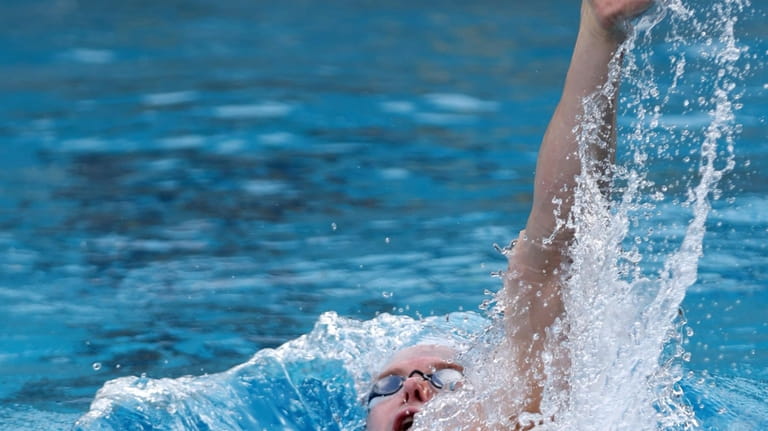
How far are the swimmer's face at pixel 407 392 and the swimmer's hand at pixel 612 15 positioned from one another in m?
1.51

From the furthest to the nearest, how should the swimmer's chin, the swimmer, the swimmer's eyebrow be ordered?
the swimmer's eyebrow
the swimmer's chin
the swimmer

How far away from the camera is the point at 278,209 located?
15.3 ft

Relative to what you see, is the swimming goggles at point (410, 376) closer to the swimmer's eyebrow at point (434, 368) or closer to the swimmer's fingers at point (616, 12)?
the swimmer's eyebrow at point (434, 368)

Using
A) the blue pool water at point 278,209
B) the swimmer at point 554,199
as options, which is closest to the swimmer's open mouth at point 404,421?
the swimmer at point 554,199

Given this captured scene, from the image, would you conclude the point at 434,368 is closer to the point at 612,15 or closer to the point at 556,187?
the point at 556,187

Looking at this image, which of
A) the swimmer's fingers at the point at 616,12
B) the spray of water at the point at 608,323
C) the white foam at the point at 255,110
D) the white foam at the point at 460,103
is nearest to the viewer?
the swimmer's fingers at the point at 616,12

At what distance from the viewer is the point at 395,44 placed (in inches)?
227

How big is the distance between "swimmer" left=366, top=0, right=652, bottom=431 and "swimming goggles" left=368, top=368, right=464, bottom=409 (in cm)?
41

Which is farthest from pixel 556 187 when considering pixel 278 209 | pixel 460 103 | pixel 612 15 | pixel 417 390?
pixel 460 103

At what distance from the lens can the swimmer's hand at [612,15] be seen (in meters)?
1.86

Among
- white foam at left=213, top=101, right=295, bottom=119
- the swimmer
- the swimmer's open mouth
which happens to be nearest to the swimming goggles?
the swimmer's open mouth

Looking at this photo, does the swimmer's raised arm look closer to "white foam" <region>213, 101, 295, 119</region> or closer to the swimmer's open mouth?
the swimmer's open mouth

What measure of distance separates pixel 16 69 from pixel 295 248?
6.77 ft

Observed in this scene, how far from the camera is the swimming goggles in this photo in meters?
3.14
